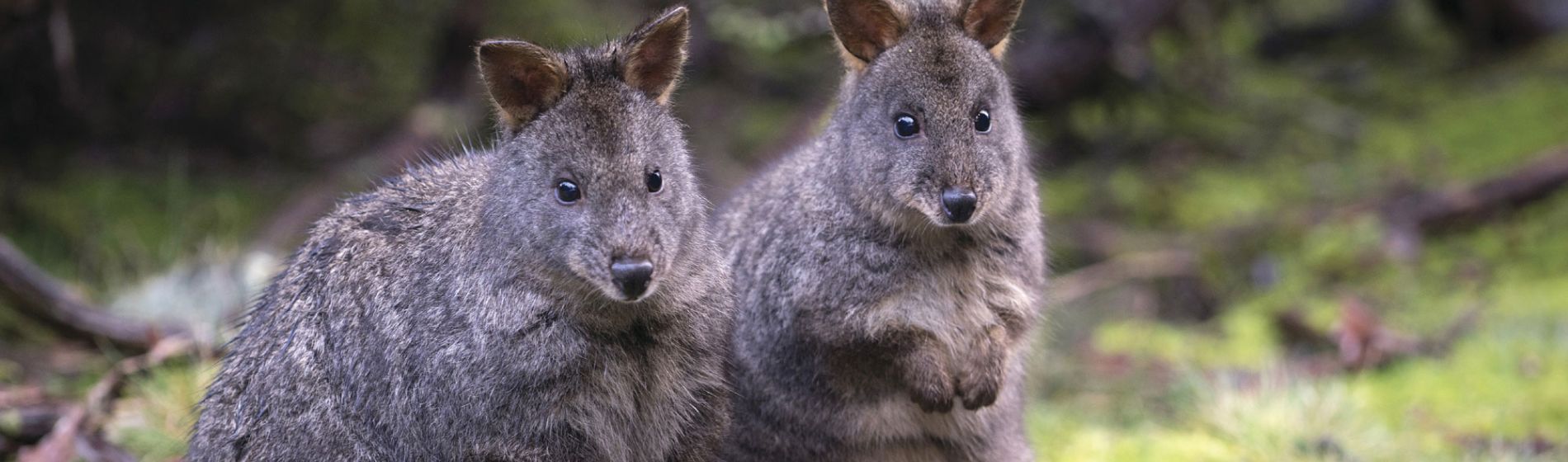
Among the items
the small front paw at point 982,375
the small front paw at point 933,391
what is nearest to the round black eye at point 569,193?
the small front paw at point 933,391

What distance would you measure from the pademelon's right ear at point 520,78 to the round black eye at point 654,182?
0.39m

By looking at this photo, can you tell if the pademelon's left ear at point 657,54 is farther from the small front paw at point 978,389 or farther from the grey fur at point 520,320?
the small front paw at point 978,389

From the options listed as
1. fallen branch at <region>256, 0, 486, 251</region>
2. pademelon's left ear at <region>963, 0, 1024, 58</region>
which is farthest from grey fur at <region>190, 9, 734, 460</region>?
fallen branch at <region>256, 0, 486, 251</region>

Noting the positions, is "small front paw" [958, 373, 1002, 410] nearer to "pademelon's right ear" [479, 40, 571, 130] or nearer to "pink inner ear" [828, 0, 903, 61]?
"pink inner ear" [828, 0, 903, 61]

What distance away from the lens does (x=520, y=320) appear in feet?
14.7

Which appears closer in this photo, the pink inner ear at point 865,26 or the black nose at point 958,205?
the black nose at point 958,205

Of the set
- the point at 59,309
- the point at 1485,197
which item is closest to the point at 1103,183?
the point at 1485,197

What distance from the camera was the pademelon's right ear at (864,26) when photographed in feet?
17.3

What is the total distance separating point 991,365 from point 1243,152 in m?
8.30

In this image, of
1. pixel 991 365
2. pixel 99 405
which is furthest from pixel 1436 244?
pixel 99 405

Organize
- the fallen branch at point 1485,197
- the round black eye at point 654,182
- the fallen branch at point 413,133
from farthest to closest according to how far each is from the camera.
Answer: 1. the fallen branch at point 1485,197
2. the fallen branch at point 413,133
3. the round black eye at point 654,182

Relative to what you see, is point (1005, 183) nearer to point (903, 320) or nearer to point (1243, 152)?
point (903, 320)

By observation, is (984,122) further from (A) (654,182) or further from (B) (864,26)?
(A) (654,182)

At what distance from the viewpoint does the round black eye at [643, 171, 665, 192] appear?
14.7 ft
